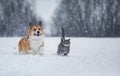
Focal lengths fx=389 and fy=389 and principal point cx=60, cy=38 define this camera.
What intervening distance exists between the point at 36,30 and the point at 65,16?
0.31m

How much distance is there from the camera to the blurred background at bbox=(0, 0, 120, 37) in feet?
9.45

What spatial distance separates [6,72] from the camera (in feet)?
8.32

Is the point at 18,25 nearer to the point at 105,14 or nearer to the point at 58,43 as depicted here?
the point at 58,43

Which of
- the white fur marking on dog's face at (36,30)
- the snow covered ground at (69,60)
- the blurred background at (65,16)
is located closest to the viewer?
the snow covered ground at (69,60)

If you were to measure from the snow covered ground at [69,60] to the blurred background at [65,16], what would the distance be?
6cm

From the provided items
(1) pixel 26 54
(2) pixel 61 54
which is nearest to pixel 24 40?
(1) pixel 26 54

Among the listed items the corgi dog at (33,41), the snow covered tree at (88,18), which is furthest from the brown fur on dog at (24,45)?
the snow covered tree at (88,18)

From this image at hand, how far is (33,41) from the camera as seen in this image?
2.83 m

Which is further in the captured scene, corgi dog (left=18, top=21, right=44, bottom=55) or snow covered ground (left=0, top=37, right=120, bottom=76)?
corgi dog (left=18, top=21, right=44, bottom=55)

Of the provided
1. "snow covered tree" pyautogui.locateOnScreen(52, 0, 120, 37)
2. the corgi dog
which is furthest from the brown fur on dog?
Answer: "snow covered tree" pyautogui.locateOnScreen(52, 0, 120, 37)

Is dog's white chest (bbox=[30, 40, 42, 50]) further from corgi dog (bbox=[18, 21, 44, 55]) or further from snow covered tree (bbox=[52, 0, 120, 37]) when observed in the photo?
snow covered tree (bbox=[52, 0, 120, 37])

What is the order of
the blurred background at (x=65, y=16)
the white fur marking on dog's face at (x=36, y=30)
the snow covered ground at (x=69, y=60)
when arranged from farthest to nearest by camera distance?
the blurred background at (x=65, y=16) → the white fur marking on dog's face at (x=36, y=30) → the snow covered ground at (x=69, y=60)

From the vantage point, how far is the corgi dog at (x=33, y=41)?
277 centimetres

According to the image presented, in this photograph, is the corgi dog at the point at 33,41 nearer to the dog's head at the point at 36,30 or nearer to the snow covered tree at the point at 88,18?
the dog's head at the point at 36,30
